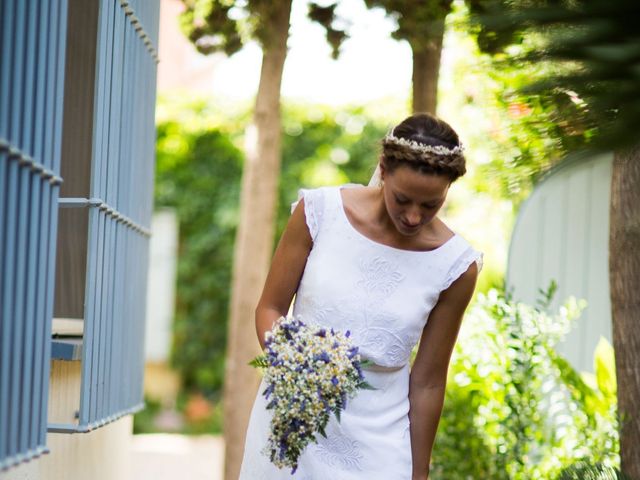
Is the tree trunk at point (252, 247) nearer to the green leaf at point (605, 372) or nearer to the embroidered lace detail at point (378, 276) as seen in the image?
the green leaf at point (605, 372)

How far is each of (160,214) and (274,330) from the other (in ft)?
25.6

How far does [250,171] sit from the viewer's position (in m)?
5.95

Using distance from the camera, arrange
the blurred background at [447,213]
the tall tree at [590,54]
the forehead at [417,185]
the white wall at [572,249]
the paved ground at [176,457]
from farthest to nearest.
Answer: the paved ground at [176,457], the white wall at [572,249], the forehead at [417,185], the blurred background at [447,213], the tall tree at [590,54]

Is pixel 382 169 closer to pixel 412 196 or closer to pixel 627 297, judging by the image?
pixel 412 196

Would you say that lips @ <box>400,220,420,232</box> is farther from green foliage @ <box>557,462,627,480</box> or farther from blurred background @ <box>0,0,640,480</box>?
green foliage @ <box>557,462,627,480</box>

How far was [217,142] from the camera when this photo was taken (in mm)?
10008

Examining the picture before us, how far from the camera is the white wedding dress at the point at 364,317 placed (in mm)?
2971

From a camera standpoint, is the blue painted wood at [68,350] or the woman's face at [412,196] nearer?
the woman's face at [412,196]

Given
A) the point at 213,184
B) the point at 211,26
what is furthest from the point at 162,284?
the point at 211,26

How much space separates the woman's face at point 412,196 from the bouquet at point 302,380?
45 cm

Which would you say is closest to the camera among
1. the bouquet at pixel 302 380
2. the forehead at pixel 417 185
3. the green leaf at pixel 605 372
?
the bouquet at pixel 302 380

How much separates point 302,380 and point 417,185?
26.4 inches

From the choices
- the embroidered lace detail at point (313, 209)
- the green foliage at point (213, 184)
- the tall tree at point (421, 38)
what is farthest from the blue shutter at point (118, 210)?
the green foliage at point (213, 184)

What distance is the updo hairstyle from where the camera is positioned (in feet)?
9.33
